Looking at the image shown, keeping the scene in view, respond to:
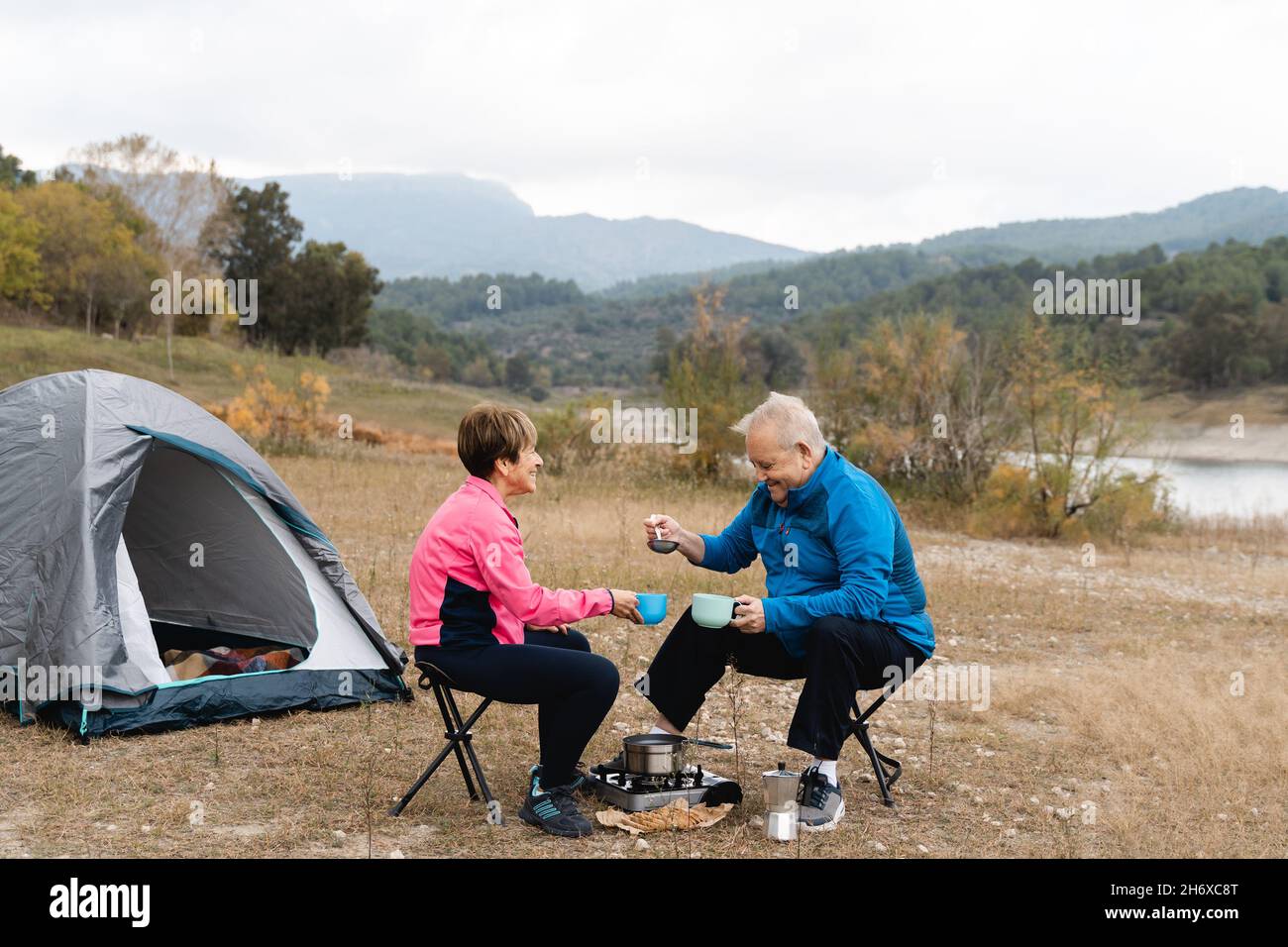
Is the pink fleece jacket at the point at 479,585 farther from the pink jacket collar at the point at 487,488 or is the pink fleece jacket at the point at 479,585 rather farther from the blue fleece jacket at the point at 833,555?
the blue fleece jacket at the point at 833,555

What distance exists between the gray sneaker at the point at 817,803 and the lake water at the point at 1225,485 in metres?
12.8

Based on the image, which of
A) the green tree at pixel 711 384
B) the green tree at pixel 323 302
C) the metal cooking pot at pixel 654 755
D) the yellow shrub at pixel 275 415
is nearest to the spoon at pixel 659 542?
the metal cooking pot at pixel 654 755

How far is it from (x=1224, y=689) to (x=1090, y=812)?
8.81 feet

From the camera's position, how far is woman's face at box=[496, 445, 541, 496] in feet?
13.4

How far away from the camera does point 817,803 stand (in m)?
4.15

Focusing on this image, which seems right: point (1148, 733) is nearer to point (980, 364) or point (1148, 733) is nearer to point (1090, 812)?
point (1090, 812)

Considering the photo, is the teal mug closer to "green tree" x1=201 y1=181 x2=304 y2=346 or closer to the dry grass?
the dry grass

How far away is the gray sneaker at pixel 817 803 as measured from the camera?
→ 4137mm

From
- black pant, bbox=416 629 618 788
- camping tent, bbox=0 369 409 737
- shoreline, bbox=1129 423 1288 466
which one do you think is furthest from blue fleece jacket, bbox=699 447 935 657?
shoreline, bbox=1129 423 1288 466
